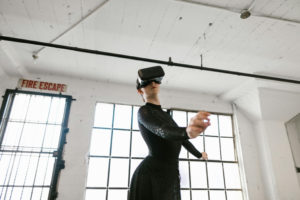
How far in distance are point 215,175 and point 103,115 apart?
2.46 metres

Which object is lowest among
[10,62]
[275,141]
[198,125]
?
[198,125]

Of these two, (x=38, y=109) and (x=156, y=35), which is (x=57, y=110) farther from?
(x=156, y=35)

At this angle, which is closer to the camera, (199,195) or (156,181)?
(156,181)

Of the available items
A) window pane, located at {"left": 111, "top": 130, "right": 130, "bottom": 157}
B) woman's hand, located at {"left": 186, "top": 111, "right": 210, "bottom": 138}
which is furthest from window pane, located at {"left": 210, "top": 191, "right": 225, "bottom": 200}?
woman's hand, located at {"left": 186, "top": 111, "right": 210, "bottom": 138}

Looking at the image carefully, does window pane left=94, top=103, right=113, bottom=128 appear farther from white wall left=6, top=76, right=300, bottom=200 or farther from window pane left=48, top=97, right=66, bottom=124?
window pane left=48, top=97, right=66, bottom=124

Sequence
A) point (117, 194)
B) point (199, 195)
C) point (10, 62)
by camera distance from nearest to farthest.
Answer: point (10, 62) → point (117, 194) → point (199, 195)

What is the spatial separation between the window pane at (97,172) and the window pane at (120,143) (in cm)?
24

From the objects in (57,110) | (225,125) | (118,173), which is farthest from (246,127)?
(57,110)

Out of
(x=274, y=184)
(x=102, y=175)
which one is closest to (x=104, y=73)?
(x=102, y=175)

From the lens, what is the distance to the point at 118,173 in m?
3.63

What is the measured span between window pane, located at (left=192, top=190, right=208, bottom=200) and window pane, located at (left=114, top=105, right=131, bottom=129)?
67.9 inches

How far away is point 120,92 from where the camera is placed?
4.09 m

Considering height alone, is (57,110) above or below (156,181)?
above

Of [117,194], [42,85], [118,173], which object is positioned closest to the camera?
[117,194]
